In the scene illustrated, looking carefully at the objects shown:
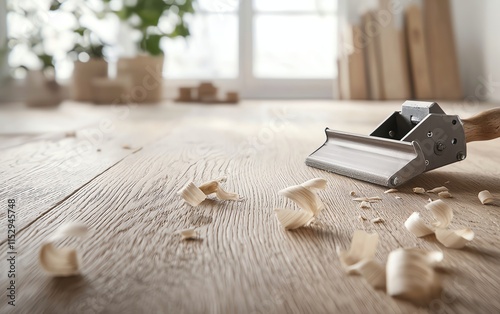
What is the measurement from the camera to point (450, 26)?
4227mm

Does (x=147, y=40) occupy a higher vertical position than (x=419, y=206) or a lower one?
higher

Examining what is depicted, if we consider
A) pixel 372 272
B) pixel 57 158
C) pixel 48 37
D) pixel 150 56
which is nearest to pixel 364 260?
pixel 372 272

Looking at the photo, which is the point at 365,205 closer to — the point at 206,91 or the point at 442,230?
the point at 442,230

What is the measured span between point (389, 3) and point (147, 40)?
1825 mm

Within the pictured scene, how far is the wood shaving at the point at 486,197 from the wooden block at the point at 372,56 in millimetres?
3388

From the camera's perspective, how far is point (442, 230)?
0.69 meters

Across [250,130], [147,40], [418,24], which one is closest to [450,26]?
[418,24]

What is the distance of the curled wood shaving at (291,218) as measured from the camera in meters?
0.74

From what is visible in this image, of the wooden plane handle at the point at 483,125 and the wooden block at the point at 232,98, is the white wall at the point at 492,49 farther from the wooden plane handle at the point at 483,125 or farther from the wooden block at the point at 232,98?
the wooden plane handle at the point at 483,125

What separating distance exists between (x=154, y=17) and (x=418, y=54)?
1.94m

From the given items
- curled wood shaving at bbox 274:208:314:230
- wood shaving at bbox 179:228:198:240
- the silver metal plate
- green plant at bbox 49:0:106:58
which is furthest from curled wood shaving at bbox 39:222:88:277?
green plant at bbox 49:0:106:58

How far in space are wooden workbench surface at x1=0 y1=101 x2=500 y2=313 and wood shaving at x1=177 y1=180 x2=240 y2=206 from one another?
0.01 m

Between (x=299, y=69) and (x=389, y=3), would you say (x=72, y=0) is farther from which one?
(x=389, y=3)

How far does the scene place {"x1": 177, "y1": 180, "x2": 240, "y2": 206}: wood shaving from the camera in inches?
35.3
